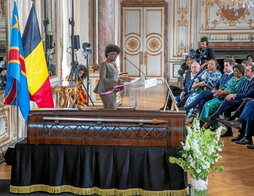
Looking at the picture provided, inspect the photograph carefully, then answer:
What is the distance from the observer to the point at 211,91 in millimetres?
7520

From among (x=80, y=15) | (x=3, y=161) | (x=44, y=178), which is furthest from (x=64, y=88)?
(x=80, y=15)

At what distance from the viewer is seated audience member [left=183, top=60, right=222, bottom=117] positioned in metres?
7.39

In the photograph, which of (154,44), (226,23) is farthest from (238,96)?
(154,44)

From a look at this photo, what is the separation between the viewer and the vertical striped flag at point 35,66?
5051 mm

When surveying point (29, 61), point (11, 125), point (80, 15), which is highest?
point (80, 15)

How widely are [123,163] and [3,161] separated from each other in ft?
7.00

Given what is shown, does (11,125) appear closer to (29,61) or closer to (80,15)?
(29,61)

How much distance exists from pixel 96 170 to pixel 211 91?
3.89 m

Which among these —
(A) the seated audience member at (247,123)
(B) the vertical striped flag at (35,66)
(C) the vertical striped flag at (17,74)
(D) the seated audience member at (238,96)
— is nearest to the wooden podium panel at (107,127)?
(C) the vertical striped flag at (17,74)

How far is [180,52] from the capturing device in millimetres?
16484

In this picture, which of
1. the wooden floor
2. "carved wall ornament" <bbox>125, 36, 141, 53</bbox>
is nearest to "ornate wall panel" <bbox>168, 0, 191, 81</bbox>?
"carved wall ornament" <bbox>125, 36, 141, 53</bbox>

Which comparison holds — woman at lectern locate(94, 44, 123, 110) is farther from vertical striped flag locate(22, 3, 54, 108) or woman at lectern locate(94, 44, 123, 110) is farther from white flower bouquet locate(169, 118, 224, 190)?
white flower bouquet locate(169, 118, 224, 190)

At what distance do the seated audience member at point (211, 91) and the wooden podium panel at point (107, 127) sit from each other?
3497mm

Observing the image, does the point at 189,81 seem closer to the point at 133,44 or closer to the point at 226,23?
the point at 226,23
